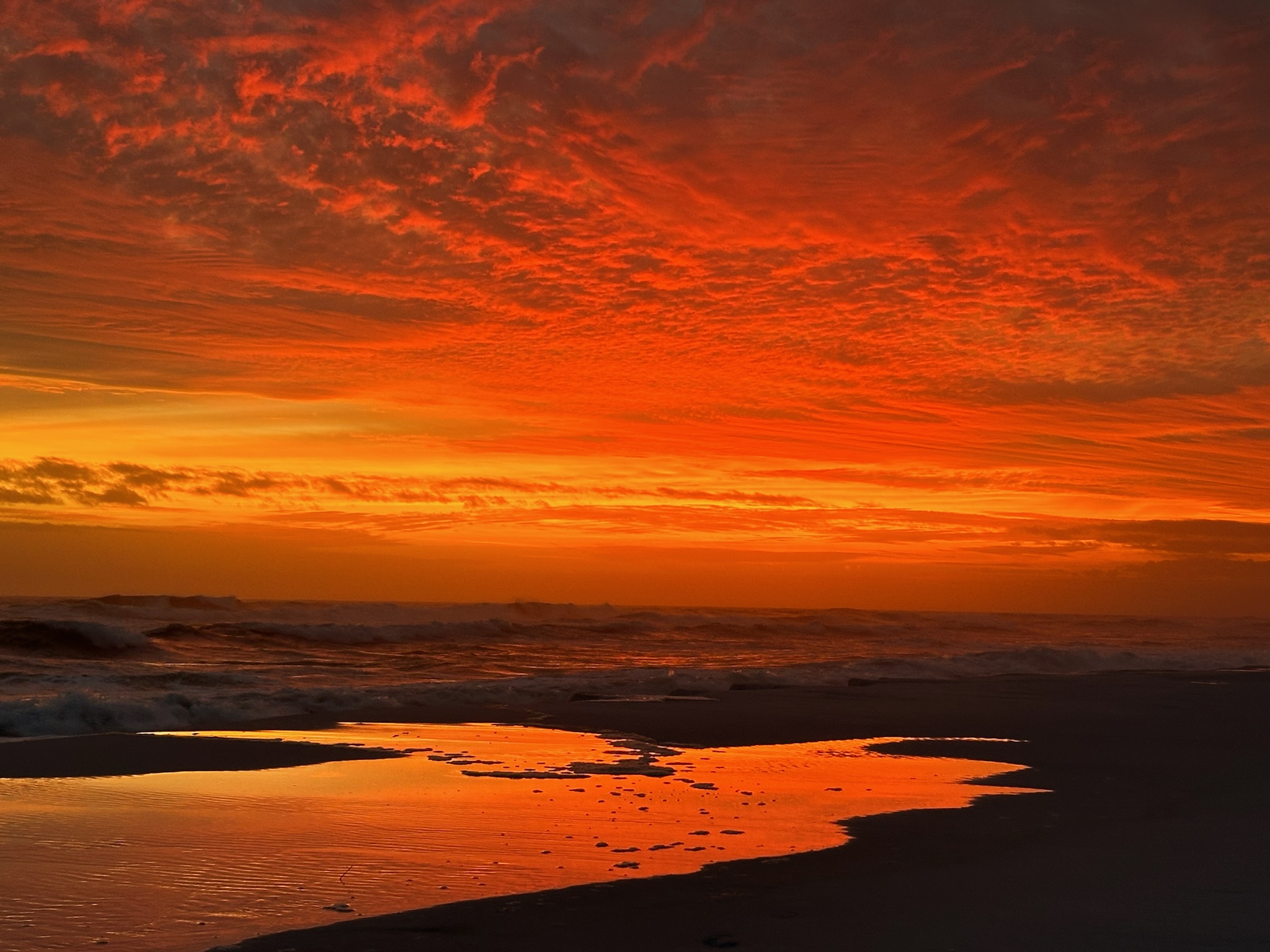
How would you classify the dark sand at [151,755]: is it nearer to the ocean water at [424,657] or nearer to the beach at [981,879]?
the beach at [981,879]

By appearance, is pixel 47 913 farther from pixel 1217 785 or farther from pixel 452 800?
pixel 1217 785

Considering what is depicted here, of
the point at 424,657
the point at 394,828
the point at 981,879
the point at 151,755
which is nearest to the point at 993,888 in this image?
the point at 981,879

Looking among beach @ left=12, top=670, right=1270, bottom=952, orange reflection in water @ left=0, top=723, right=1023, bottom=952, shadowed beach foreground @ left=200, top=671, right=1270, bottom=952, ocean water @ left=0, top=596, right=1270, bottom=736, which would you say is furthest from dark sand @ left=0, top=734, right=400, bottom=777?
shadowed beach foreground @ left=200, top=671, right=1270, bottom=952

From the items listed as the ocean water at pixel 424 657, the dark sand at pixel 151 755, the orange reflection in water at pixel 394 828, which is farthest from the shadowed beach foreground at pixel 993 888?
the ocean water at pixel 424 657

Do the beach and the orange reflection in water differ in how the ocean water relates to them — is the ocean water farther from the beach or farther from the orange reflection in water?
the orange reflection in water

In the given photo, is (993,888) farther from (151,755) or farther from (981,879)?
(151,755)

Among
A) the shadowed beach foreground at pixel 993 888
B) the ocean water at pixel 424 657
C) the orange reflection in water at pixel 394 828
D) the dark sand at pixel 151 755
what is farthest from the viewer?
the ocean water at pixel 424 657
